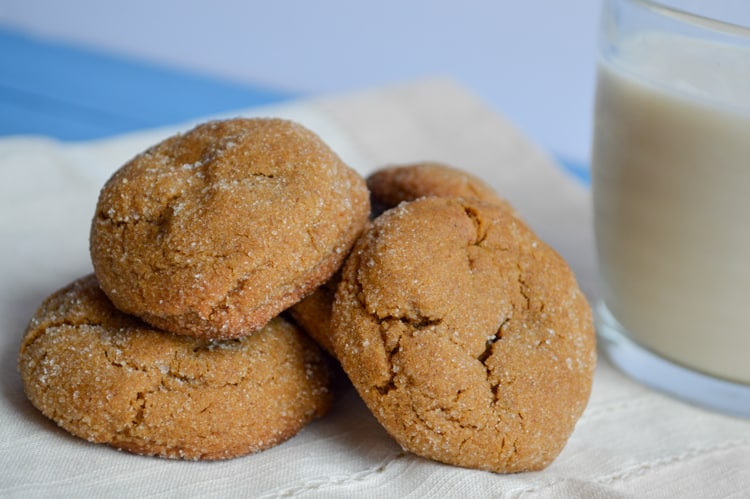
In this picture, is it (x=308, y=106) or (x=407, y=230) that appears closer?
(x=407, y=230)

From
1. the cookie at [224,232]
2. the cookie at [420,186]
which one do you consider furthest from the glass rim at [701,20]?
the cookie at [224,232]

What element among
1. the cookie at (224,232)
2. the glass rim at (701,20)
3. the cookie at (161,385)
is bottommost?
the cookie at (161,385)

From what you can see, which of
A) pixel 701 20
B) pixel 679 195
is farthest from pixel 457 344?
pixel 701 20

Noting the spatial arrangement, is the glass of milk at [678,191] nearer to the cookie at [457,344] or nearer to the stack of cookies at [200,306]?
the cookie at [457,344]

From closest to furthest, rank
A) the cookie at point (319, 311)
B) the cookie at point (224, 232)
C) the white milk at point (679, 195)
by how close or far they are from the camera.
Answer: the cookie at point (224, 232) < the cookie at point (319, 311) < the white milk at point (679, 195)

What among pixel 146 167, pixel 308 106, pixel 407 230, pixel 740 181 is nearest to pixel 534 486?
pixel 407 230

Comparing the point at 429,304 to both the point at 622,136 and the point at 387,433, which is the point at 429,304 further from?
the point at 622,136

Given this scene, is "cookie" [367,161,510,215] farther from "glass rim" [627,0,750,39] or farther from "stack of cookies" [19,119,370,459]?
"glass rim" [627,0,750,39]
